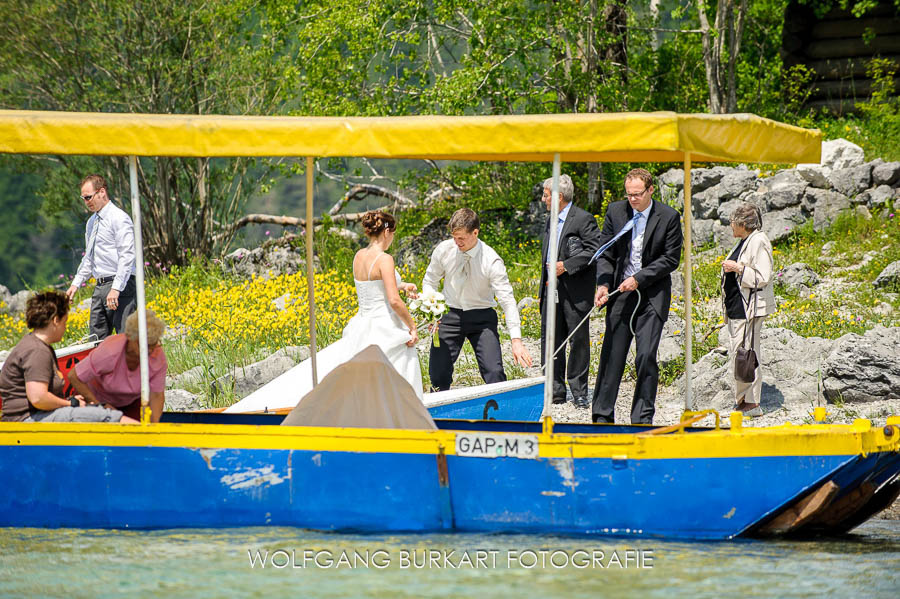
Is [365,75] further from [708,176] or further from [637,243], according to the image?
[637,243]

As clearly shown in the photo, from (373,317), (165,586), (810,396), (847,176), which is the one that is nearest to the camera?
Result: (165,586)

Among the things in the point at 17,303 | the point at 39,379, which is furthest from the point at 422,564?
the point at 17,303

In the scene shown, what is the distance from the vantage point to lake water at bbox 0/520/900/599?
5.23m

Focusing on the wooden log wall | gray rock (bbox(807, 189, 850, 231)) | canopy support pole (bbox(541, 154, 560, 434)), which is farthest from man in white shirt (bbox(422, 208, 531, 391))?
the wooden log wall

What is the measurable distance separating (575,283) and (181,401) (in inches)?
153

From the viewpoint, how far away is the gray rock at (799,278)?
12391mm

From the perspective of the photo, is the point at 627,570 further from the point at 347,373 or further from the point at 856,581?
the point at 347,373

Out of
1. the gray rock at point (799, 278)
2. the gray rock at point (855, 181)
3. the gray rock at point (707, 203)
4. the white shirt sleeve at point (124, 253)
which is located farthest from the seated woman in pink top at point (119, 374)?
the gray rock at point (855, 181)

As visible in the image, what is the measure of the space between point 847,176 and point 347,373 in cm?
1006

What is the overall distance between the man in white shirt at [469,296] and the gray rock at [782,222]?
654 cm

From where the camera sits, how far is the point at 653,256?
7980mm

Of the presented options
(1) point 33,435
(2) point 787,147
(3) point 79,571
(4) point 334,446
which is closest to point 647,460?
(4) point 334,446

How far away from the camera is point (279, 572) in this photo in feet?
18.2

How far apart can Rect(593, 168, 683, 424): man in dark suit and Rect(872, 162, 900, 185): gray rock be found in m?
7.43
